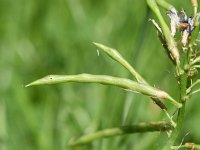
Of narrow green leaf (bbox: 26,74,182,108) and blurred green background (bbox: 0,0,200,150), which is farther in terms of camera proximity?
blurred green background (bbox: 0,0,200,150)

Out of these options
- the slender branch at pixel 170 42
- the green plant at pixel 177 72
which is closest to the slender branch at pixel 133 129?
the green plant at pixel 177 72

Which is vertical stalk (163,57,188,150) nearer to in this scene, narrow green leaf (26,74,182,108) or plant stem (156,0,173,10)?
narrow green leaf (26,74,182,108)

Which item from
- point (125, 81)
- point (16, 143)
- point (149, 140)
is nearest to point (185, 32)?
point (125, 81)

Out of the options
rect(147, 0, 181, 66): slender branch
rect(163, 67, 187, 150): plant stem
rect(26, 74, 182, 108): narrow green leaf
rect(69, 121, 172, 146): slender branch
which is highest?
rect(147, 0, 181, 66): slender branch

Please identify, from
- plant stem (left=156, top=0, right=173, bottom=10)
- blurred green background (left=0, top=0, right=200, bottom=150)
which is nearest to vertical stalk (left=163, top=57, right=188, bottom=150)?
plant stem (left=156, top=0, right=173, bottom=10)

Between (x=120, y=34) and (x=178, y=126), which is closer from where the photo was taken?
(x=178, y=126)

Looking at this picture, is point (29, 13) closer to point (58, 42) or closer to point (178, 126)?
point (58, 42)

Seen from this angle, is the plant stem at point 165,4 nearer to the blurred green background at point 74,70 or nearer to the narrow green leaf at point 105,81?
the narrow green leaf at point 105,81

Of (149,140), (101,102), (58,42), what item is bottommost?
(149,140)

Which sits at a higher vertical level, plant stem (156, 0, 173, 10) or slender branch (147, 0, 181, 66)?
plant stem (156, 0, 173, 10)
